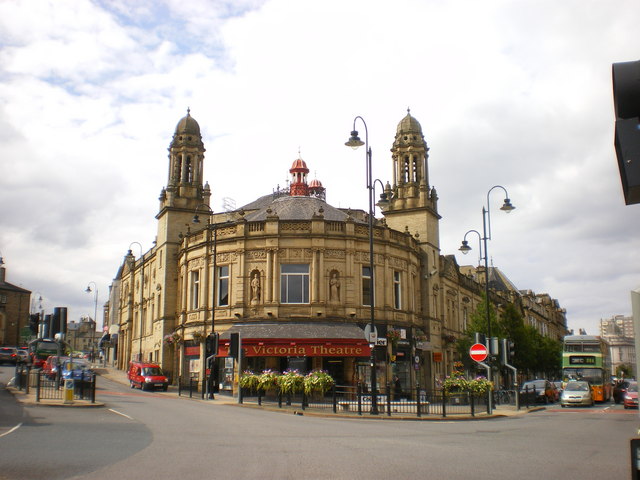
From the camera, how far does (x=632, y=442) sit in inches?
112

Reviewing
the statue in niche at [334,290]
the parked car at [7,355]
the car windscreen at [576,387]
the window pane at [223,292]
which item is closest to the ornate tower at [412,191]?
the statue in niche at [334,290]

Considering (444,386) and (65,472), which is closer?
(65,472)

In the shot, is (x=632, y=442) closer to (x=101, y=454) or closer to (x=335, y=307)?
(x=101, y=454)

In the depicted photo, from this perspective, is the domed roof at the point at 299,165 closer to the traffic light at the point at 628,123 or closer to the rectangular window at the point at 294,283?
the rectangular window at the point at 294,283

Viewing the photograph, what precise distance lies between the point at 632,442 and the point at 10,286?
298ft

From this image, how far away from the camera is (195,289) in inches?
1629

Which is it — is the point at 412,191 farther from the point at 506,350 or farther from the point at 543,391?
the point at 506,350

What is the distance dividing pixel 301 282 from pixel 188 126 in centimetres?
1740

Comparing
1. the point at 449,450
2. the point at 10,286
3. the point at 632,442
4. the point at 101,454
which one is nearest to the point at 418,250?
the point at 449,450

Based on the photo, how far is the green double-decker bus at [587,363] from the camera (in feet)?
135

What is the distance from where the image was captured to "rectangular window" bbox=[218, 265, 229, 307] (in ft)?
128

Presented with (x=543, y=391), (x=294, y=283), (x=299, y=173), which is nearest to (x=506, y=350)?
(x=543, y=391)

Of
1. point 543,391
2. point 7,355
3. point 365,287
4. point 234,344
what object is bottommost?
point 543,391

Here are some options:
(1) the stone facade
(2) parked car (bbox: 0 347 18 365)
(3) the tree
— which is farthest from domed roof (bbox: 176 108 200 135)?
(3) the tree
